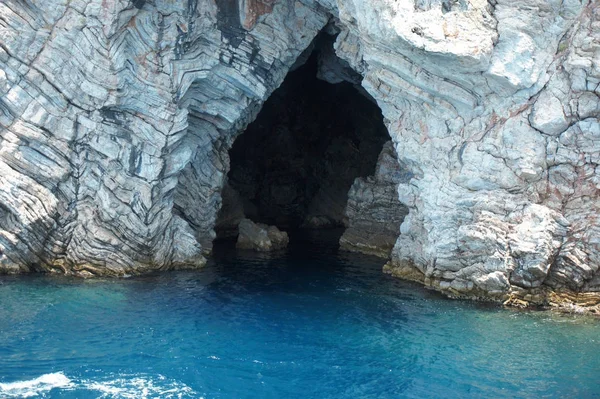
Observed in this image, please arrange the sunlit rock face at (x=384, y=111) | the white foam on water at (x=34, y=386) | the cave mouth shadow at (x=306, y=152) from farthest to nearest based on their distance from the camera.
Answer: the cave mouth shadow at (x=306, y=152)
the sunlit rock face at (x=384, y=111)
the white foam on water at (x=34, y=386)

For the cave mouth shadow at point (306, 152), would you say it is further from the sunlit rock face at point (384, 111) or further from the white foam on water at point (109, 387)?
the white foam on water at point (109, 387)

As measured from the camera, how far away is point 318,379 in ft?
57.1

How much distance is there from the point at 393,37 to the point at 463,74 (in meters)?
2.97

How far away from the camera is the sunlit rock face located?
75.2 ft

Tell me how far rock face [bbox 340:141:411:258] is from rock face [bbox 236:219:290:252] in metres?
3.81

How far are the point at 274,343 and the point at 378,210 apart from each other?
728 inches

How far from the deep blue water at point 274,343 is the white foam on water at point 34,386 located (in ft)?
0.09

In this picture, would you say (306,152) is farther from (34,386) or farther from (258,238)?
(34,386)

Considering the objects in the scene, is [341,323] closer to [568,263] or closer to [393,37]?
[568,263]

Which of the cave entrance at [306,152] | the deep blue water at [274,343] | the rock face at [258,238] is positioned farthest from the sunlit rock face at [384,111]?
the cave entrance at [306,152]

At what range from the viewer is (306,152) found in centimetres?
4709

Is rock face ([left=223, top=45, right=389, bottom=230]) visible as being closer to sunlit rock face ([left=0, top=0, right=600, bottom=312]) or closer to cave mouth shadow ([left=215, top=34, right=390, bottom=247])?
cave mouth shadow ([left=215, top=34, right=390, bottom=247])

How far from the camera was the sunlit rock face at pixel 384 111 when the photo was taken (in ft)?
75.2

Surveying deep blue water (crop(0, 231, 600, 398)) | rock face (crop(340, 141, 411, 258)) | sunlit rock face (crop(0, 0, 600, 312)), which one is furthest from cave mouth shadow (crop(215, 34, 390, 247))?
deep blue water (crop(0, 231, 600, 398))
